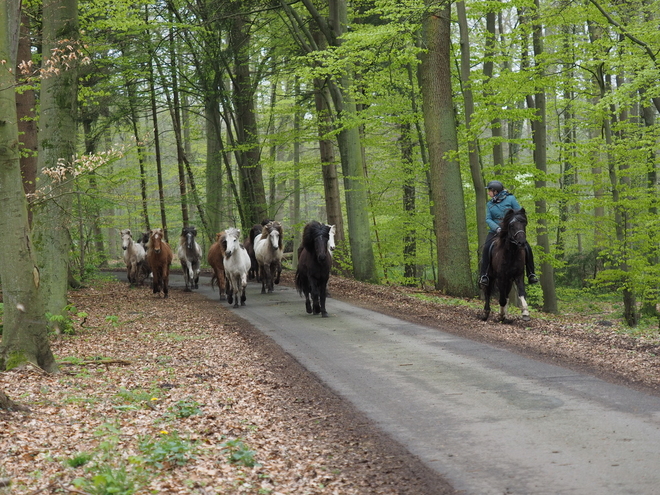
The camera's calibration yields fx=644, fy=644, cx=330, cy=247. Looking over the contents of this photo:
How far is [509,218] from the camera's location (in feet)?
41.0

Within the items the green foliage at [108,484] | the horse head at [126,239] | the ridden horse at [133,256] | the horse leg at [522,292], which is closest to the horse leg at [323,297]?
the horse leg at [522,292]

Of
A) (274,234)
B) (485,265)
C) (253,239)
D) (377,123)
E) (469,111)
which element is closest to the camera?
(485,265)

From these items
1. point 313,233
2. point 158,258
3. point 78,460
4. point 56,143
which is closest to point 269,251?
point 158,258

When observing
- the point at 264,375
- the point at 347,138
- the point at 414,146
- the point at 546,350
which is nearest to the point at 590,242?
the point at 414,146

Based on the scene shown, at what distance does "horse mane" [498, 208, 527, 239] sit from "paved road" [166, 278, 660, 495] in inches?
104

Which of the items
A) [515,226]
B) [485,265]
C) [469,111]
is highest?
[469,111]

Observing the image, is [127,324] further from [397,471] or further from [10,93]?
[397,471]

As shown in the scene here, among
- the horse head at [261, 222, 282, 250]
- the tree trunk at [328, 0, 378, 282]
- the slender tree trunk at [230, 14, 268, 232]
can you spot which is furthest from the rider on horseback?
the slender tree trunk at [230, 14, 268, 232]

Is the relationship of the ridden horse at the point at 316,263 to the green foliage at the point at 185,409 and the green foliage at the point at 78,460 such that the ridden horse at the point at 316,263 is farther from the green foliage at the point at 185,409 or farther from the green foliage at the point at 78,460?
the green foliage at the point at 78,460

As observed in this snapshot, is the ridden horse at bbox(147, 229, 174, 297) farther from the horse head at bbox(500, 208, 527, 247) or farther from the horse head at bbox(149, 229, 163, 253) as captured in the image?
the horse head at bbox(500, 208, 527, 247)

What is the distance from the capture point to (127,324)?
1433cm

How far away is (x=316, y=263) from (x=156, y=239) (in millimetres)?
7221

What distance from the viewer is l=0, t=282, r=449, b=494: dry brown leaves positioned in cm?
495

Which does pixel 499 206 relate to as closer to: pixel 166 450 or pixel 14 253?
pixel 14 253
